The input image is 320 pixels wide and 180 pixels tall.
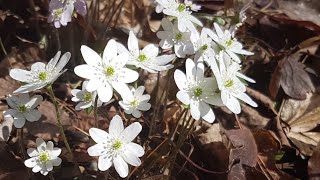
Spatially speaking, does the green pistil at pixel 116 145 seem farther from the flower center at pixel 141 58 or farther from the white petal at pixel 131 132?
the flower center at pixel 141 58

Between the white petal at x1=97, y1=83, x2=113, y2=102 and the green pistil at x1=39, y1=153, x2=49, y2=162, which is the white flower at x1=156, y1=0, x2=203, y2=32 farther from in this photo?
the green pistil at x1=39, y1=153, x2=49, y2=162

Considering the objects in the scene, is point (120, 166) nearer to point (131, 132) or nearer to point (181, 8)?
point (131, 132)

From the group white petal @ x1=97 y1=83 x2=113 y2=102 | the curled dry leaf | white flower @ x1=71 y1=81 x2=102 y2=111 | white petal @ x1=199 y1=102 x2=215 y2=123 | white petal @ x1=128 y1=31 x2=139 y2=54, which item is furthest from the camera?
the curled dry leaf

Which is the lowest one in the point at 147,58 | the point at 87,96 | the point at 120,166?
the point at 120,166

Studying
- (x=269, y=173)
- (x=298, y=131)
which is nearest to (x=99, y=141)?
(x=269, y=173)

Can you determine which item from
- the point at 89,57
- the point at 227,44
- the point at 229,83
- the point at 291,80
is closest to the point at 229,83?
the point at 229,83

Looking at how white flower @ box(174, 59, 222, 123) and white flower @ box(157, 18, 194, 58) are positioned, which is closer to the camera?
white flower @ box(174, 59, 222, 123)

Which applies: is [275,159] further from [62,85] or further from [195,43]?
[62,85]

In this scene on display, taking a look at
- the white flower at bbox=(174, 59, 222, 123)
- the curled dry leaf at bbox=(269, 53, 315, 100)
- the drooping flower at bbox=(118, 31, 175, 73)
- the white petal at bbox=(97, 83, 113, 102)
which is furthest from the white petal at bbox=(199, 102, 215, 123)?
the curled dry leaf at bbox=(269, 53, 315, 100)
